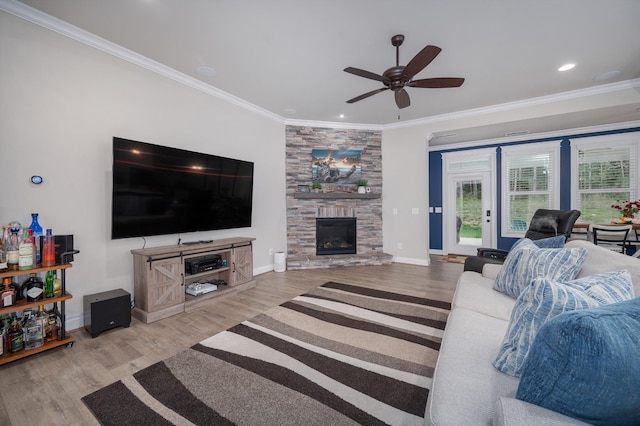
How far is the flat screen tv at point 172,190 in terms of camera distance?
2.57 meters

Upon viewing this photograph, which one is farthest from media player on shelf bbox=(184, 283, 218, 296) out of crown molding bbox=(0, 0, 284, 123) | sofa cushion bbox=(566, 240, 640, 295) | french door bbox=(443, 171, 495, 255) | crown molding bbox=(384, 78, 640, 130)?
french door bbox=(443, 171, 495, 255)

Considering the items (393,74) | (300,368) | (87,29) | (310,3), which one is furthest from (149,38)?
(300,368)

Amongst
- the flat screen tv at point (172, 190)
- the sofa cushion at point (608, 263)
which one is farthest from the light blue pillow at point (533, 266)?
the flat screen tv at point (172, 190)

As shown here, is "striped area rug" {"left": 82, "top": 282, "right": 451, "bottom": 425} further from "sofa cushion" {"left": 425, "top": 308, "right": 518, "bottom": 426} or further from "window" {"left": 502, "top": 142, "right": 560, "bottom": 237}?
"window" {"left": 502, "top": 142, "right": 560, "bottom": 237}

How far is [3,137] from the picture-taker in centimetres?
211

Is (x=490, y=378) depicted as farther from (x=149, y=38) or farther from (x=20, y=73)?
(x=20, y=73)

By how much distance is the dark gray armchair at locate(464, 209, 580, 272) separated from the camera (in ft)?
9.05

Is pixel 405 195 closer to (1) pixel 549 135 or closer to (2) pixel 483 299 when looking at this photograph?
(1) pixel 549 135

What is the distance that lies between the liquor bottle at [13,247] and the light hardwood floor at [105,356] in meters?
0.72

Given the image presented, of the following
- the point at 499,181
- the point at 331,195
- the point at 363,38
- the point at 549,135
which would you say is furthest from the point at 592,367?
the point at 549,135

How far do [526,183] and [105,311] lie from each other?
708 cm

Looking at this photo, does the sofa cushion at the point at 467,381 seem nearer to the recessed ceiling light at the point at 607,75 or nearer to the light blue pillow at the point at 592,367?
the light blue pillow at the point at 592,367

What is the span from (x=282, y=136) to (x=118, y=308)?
354cm

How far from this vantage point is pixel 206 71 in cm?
316
